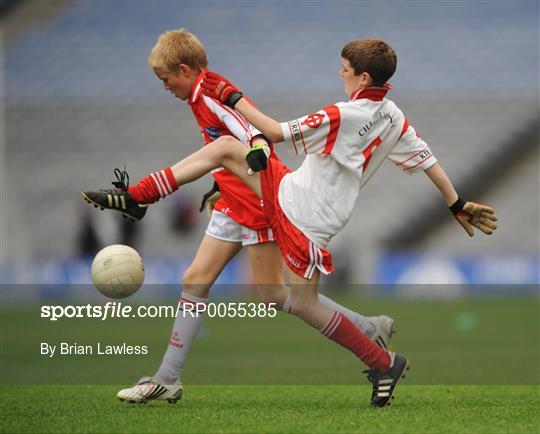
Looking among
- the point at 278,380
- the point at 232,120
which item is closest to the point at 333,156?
the point at 232,120

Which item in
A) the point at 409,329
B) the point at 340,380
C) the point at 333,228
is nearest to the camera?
the point at 333,228

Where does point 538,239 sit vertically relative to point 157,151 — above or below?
below

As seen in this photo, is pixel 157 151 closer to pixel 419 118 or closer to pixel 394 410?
pixel 419 118

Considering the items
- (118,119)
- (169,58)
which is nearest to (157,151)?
(118,119)

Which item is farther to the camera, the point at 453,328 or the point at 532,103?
the point at 532,103

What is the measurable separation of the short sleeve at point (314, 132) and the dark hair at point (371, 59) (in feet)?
0.91

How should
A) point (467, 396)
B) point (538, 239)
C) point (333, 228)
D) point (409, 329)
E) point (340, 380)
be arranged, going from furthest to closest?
point (538, 239) < point (409, 329) < point (340, 380) < point (467, 396) < point (333, 228)

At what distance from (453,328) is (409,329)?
Result: 77 centimetres

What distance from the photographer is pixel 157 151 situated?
22500 mm

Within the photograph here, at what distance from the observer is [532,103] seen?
73.4 feet

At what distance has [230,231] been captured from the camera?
5.92 metres

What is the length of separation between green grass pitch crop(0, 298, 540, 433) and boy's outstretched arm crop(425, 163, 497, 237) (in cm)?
103

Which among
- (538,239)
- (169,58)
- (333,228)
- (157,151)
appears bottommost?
(538,239)

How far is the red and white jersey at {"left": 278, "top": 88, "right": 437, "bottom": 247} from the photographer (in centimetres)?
518
